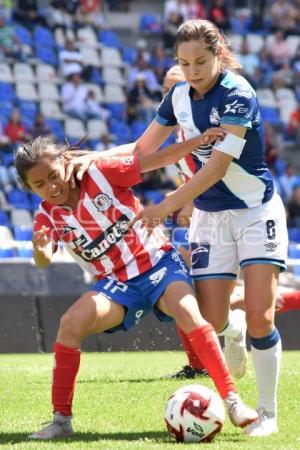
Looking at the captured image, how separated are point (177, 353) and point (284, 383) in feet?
9.34

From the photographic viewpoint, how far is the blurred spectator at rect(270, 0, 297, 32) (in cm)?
2556

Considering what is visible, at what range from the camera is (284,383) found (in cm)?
819

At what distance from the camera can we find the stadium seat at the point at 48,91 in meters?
21.1

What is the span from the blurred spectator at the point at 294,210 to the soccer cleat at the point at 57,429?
12959 millimetres

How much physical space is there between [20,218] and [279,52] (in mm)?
9230

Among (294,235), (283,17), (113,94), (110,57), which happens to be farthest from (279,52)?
(294,235)

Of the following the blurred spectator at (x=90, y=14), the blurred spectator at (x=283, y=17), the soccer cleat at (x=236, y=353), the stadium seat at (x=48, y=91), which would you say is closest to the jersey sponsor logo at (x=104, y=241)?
the soccer cleat at (x=236, y=353)

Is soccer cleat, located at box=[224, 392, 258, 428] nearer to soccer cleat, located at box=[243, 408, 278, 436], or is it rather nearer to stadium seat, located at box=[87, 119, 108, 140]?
soccer cleat, located at box=[243, 408, 278, 436]

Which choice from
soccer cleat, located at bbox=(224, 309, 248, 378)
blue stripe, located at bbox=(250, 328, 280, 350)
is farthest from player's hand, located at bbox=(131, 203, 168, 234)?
soccer cleat, located at bbox=(224, 309, 248, 378)

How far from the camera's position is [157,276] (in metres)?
6.38

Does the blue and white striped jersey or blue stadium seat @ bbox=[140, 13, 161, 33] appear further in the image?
blue stadium seat @ bbox=[140, 13, 161, 33]

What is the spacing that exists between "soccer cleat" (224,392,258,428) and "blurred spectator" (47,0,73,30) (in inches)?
676

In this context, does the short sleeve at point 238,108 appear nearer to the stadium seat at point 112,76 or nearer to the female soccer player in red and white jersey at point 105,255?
the female soccer player in red and white jersey at point 105,255

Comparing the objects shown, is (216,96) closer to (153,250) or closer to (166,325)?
(153,250)
